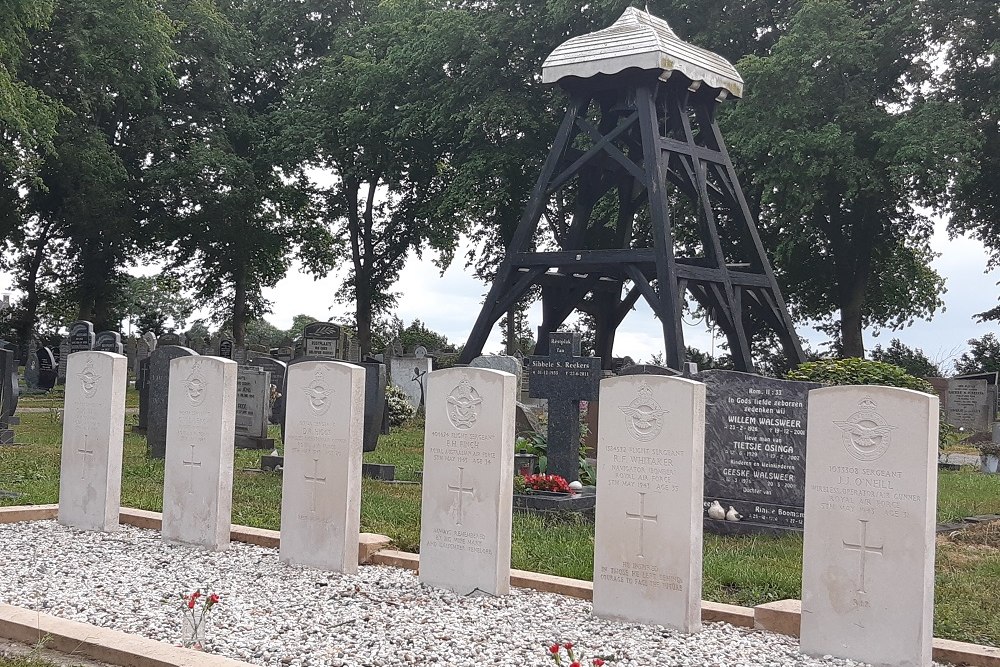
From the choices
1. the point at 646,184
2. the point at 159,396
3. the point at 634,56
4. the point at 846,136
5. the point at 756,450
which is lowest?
the point at 756,450

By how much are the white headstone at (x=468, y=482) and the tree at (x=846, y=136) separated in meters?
16.3

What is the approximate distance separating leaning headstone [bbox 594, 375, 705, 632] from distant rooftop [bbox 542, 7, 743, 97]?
33.3 ft

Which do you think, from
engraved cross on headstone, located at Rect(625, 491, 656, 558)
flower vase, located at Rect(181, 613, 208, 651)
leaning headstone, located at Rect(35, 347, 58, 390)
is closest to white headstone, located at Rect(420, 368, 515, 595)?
engraved cross on headstone, located at Rect(625, 491, 656, 558)

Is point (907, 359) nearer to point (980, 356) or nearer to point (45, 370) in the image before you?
point (980, 356)

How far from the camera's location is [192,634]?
A: 5348mm

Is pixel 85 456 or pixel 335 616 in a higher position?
pixel 85 456

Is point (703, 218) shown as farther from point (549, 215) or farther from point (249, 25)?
point (249, 25)

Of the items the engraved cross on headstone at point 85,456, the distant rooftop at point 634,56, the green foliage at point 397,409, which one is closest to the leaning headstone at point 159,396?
the engraved cross on headstone at point 85,456

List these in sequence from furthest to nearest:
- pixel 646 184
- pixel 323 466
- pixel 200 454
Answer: pixel 646 184 < pixel 200 454 < pixel 323 466

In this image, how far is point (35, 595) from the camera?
631 centimetres

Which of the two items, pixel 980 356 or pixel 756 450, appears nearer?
pixel 756 450

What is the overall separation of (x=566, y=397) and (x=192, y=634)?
6240mm

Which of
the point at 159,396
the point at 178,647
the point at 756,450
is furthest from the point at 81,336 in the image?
the point at 178,647

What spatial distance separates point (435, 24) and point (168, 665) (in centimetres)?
2550
